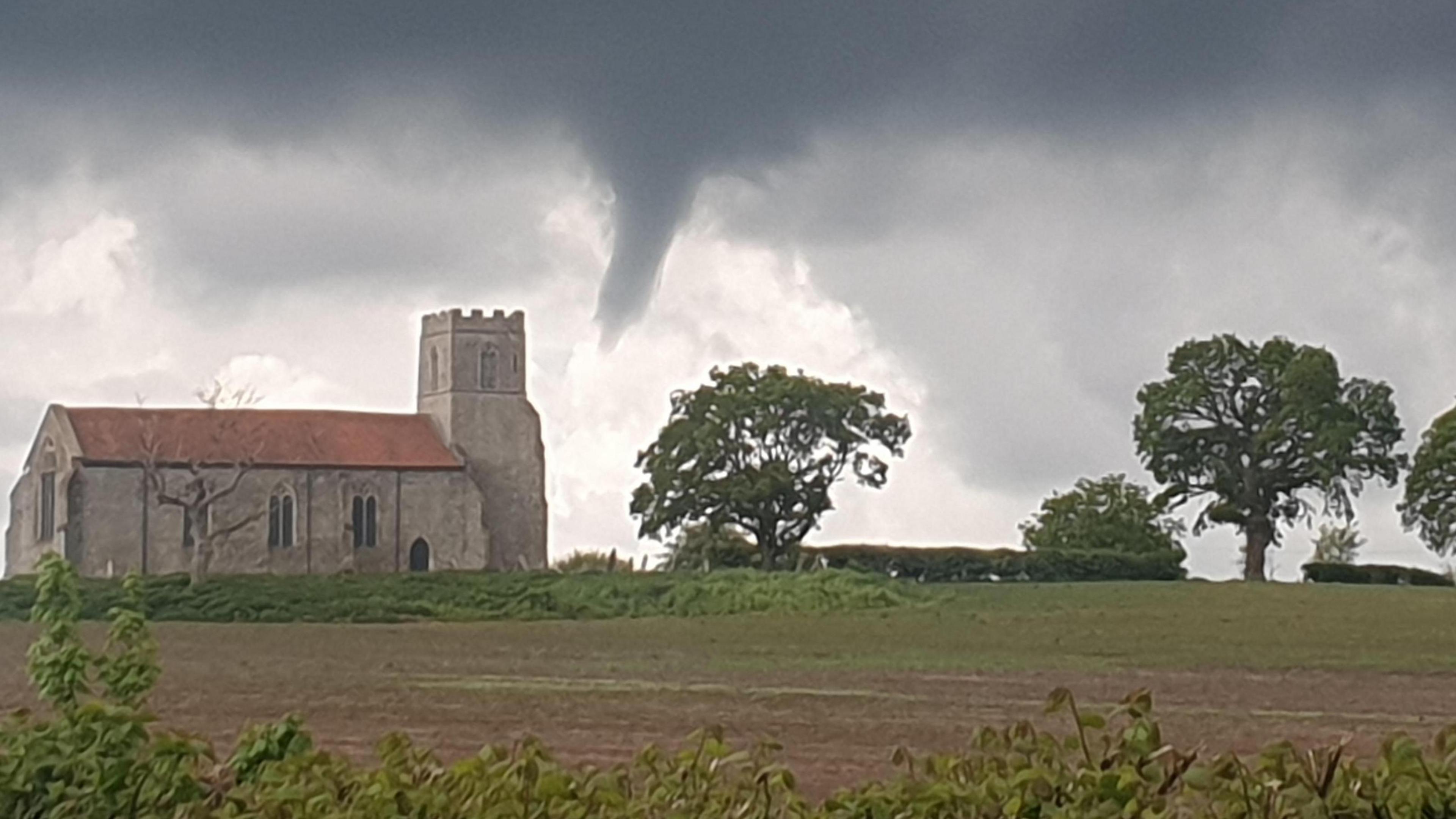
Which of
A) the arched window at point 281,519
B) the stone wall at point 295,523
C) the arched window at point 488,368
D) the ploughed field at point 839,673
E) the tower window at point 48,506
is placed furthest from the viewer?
the arched window at point 488,368

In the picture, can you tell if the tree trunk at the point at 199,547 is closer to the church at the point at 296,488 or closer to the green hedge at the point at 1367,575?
the church at the point at 296,488

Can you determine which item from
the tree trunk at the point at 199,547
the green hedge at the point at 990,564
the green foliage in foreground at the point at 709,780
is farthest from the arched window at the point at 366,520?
the green foliage in foreground at the point at 709,780

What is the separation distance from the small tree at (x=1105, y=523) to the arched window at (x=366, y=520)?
2496 centimetres

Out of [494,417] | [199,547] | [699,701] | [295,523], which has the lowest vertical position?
[699,701]

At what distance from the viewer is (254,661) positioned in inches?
1633

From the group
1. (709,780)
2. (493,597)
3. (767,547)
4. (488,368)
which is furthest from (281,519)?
(709,780)

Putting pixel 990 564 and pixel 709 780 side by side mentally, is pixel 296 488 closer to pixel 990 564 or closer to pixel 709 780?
pixel 990 564

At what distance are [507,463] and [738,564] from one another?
18.1 meters

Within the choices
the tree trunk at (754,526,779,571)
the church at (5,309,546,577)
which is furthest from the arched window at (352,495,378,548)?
the tree trunk at (754,526,779,571)

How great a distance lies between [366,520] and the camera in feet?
291

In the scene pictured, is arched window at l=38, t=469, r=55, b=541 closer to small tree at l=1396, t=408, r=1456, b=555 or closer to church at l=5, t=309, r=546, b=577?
church at l=5, t=309, r=546, b=577

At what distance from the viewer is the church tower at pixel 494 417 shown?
9362cm

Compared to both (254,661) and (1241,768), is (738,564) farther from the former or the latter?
(1241,768)

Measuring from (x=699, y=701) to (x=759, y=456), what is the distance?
168ft
